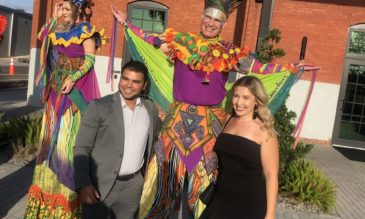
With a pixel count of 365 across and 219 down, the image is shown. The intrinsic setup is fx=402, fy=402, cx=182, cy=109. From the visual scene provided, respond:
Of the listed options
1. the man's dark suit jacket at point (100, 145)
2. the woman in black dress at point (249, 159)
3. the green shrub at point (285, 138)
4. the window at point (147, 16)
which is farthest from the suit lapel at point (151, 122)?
the window at point (147, 16)

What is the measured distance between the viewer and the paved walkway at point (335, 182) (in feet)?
14.5

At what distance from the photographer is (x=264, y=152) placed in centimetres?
250

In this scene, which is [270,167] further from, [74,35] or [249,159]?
[74,35]

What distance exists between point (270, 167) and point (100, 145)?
42.2 inches

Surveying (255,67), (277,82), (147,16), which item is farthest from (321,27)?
(255,67)

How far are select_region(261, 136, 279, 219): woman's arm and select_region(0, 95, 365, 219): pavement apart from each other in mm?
2464

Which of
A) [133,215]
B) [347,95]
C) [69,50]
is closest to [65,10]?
[69,50]

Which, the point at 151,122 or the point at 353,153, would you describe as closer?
the point at 151,122

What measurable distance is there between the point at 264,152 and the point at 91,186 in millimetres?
1080

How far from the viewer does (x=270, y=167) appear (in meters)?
2.52

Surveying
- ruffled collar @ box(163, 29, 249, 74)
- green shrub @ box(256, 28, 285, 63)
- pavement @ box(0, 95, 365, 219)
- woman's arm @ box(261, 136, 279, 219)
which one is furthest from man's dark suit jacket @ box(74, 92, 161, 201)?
green shrub @ box(256, 28, 285, 63)

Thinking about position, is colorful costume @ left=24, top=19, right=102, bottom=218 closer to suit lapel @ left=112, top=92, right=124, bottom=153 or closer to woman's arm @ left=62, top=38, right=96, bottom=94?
woman's arm @ left=62, top=38, right=96, bottom=94

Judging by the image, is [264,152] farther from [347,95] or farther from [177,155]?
[347,95]

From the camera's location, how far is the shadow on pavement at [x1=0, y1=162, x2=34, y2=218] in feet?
14.2
